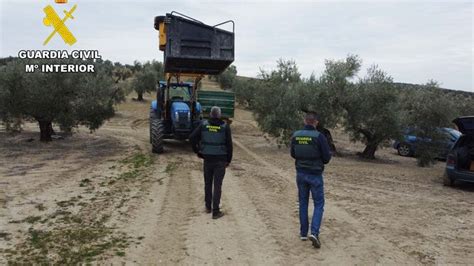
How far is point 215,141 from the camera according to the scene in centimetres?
700

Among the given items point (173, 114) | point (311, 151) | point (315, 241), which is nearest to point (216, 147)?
point (311, 151)

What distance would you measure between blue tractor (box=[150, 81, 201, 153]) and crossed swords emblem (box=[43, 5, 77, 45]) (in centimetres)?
497

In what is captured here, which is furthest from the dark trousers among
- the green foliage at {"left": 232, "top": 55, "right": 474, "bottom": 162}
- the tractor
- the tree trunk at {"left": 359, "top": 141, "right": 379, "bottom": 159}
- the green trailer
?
the green trailer

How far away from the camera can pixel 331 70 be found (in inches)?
630

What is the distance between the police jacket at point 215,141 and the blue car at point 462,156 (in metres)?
6.54

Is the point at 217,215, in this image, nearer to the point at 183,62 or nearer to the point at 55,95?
the point at 183,62

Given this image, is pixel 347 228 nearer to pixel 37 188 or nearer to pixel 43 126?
pixel 37 188

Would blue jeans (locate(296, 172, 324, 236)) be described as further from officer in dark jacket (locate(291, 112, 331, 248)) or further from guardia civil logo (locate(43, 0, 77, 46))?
guardia civil logo (locate(43, 0, 77, 46))

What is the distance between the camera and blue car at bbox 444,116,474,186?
Answer: 34.0 ft

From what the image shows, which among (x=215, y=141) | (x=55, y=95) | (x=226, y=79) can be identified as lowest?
(x=215, y=141)

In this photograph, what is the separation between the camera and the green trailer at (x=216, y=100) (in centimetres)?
2462

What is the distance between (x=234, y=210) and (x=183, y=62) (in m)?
6.70

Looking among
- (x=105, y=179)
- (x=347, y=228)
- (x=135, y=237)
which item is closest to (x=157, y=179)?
(x=105, y=179)

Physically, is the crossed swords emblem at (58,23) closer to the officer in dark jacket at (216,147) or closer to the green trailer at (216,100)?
the green trailer at (216,100)
